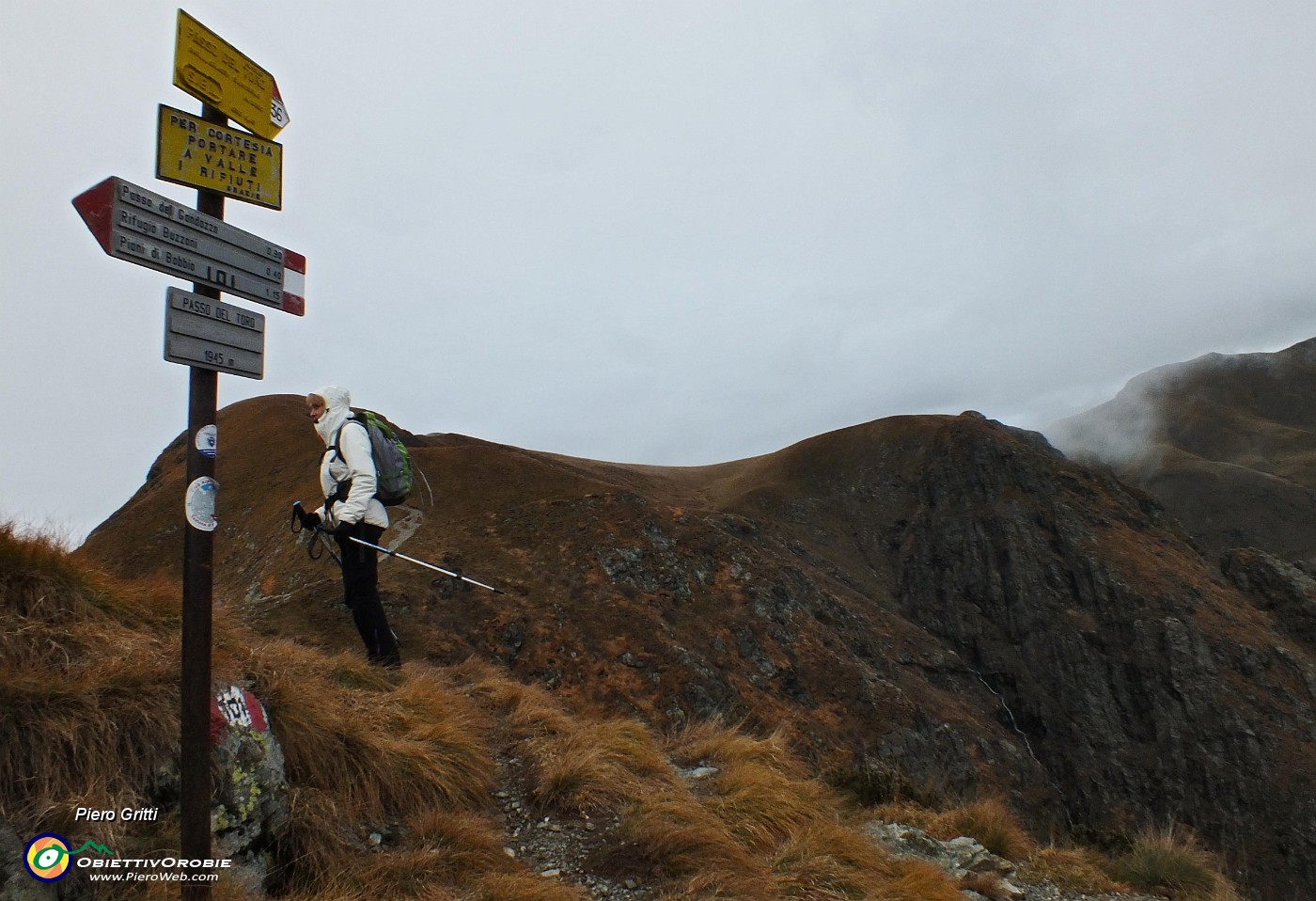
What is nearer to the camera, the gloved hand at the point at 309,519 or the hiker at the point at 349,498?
the hiker at the point at 349,498

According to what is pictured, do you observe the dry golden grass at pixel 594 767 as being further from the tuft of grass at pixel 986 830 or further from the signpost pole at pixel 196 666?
the tuft of grass at pixel 986 830

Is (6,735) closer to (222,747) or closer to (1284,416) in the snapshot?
(222,747)

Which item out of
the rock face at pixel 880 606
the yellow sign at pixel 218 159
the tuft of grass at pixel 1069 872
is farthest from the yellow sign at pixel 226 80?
the tuft of grass at pixel 1069 872

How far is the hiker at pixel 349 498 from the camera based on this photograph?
6.97m

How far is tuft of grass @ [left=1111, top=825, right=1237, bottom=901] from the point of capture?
7367 millimetres

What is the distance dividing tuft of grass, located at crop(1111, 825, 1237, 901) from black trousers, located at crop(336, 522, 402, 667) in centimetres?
775

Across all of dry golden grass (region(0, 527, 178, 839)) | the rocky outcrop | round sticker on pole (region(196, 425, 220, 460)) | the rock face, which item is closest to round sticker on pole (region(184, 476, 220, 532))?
round sticker on pole (region(196, 425, 220, 460))

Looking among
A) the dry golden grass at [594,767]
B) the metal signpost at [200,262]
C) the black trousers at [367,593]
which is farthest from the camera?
the black trousers at [367,593]

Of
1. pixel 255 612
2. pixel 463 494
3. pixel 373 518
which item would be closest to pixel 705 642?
pixel 463 494

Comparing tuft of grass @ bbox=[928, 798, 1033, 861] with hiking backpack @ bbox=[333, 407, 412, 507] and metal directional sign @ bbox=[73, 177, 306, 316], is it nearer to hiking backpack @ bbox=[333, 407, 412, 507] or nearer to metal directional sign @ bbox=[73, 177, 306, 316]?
hiking backpack @ bbox=[333, 407, 412, 507]

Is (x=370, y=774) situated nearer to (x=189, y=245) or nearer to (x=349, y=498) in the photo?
(x=349, y=498)

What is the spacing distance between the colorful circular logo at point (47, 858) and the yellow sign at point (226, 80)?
348 cm

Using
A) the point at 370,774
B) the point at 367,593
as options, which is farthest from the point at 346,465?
the point at 370,774

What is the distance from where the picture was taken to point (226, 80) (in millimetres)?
3752
